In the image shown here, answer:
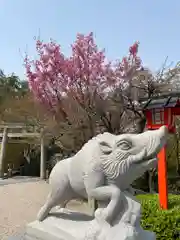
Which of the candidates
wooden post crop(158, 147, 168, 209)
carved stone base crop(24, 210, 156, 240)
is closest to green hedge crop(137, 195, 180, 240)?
wooden post crop(158, 147, 168, 209)

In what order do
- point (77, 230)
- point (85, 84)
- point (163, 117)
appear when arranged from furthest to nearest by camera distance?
point (85, 84)
point (163, 117)
point (77, 230)

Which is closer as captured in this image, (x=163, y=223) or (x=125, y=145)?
(x=125, y=145)

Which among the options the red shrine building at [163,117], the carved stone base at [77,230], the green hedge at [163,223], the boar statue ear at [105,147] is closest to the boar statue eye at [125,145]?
the boar statue ear at [105,147]

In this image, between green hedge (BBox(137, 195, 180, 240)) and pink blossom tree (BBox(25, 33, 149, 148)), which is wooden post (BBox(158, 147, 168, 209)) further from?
pink blossom tree (BBox(25, 33, 149, 148))

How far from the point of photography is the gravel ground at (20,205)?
5.24 meters

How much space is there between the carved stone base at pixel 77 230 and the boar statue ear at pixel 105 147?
1.93 feet

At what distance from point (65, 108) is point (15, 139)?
382 inches

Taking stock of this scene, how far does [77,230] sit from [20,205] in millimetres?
5143

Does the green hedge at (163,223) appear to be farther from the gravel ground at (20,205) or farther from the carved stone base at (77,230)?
the gravel ground at (20,205)

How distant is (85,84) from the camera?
21.2 feet

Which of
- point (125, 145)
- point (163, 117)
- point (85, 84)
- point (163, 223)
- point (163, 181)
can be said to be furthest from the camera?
point (85, 84)

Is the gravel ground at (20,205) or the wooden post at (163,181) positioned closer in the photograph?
the wooden post at (163,181)

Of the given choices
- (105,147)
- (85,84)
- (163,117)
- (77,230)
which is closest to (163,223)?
(163,117)

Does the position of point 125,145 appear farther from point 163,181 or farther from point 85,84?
point 85,84
